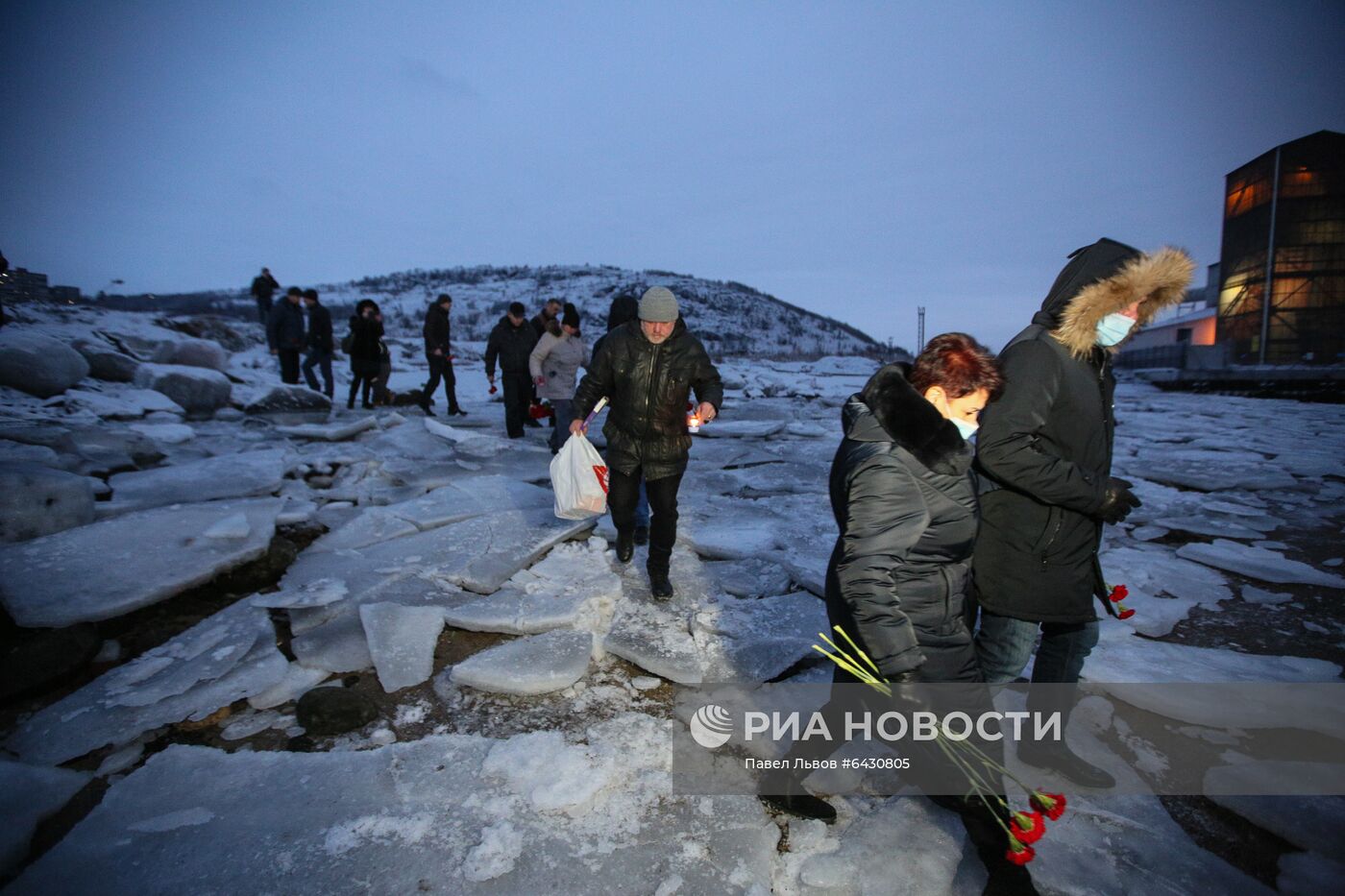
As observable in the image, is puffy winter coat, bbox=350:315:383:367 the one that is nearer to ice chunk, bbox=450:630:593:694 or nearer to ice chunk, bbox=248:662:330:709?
ice chunk, bbox=248:662:330:709

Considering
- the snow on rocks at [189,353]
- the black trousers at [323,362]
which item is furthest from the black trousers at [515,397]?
the snow on rocks at [189,353]

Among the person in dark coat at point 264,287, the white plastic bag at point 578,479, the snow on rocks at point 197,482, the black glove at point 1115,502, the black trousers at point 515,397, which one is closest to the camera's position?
the black glove at point 1115,502

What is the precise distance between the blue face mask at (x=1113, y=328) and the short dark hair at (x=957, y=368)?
64 centimetres

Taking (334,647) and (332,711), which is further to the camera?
(334,647)

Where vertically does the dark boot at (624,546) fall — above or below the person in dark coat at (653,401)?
below

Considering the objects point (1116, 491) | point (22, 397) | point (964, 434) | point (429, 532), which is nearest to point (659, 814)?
point (964, 434)

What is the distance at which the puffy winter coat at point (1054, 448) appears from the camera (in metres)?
1.91

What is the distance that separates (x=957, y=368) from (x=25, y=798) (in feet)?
10.5

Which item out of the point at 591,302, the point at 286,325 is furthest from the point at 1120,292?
the point at 591,302

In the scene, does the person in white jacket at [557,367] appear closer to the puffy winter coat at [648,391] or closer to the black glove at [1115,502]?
the puffy winter coat at [648,391]

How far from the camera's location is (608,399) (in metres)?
3.43

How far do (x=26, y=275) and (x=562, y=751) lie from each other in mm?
20292

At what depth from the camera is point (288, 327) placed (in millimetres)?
9852

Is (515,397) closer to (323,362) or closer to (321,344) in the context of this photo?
(323,362)
